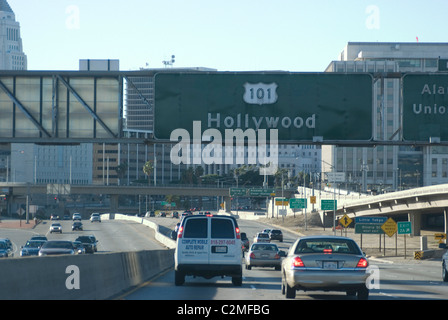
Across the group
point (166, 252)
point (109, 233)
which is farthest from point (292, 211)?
point (166, 252)

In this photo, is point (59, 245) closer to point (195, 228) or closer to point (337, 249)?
point (195, 228)

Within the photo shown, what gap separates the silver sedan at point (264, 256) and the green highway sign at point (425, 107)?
13.3 meters

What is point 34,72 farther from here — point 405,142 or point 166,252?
point 166,252

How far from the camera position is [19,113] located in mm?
26484

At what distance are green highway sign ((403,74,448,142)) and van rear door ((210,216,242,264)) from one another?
6837 millimetres

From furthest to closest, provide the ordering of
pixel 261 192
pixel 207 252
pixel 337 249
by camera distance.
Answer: pixel 261 192 → pixel 207 252 → pixel 337 249

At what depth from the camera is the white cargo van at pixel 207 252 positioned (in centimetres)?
2367

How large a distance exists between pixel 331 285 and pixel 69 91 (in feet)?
41.0

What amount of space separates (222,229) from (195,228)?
867 millimetres

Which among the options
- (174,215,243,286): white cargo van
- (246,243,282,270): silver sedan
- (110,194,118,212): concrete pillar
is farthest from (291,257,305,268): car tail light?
(110,194,118,212): concrete pillar

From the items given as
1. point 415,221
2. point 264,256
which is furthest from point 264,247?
point 415,221

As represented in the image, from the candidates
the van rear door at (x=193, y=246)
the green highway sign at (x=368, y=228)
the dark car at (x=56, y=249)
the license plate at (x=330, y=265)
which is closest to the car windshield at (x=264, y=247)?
the dark car at (x=56, y=249)

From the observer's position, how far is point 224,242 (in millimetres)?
23891
